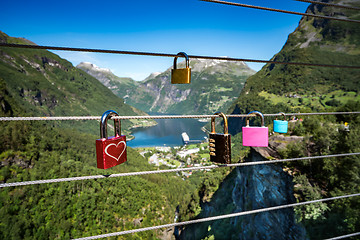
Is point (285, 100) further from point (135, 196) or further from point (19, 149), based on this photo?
point (19, 149)

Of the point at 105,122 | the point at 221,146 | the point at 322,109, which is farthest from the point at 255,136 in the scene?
the point at 322,109

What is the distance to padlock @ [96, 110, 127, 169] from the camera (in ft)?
6.45

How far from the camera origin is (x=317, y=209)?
18906mm

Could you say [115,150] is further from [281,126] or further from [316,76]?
[316,76]

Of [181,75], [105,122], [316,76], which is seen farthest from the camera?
[316,76]

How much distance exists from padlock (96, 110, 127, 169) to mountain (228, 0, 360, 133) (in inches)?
4455

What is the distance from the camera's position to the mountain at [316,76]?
365 ft

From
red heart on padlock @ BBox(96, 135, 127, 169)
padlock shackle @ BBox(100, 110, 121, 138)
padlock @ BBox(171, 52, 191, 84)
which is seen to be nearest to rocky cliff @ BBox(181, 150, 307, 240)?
padlock @ BBox(171, 52, 191, 84)

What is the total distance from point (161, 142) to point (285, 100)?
10894 cm

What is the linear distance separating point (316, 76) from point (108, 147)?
561 feet

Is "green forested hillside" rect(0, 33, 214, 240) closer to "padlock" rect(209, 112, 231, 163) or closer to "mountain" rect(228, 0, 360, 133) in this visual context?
"padlock" rect(209, 112, 231, 163)

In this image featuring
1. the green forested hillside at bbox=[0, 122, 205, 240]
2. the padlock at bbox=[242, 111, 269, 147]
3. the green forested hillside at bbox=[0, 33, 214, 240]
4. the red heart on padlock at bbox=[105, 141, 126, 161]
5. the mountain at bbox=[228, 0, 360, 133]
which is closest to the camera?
the red heart on padlock at bbox=[105, 141, 126, 161]

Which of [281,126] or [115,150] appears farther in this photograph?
[281,126]

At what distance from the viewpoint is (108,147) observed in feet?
6.70
